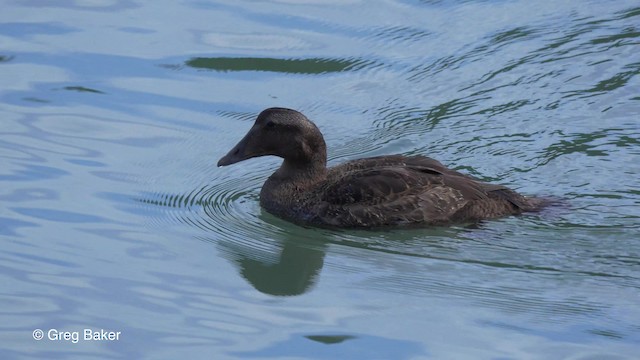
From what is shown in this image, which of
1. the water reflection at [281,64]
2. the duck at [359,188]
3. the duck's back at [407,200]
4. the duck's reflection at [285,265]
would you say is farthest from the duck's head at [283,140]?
the water reflection at [281,64]

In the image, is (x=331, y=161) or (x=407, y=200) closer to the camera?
(x=407, y=200)

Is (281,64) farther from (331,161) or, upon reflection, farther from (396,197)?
(396,197)

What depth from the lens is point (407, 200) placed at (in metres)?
11.3

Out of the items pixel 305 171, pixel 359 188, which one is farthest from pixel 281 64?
pixel 359 188

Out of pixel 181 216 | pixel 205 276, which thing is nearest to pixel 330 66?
pixel 181 216

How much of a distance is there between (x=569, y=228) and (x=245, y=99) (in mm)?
4146

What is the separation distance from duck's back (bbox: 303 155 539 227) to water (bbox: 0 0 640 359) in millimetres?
189

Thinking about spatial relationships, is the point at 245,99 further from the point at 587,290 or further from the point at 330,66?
the point at 587,290

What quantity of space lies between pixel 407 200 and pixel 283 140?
123 centimetres

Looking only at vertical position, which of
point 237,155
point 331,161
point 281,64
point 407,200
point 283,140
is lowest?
point 331,161

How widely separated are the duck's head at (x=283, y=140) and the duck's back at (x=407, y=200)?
17.5 inches

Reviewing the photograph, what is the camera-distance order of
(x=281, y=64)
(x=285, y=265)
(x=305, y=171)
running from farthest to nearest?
(x=281, y=64)
(x=305, y=171)
(x=285, y=265)

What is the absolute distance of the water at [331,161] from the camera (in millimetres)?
9070

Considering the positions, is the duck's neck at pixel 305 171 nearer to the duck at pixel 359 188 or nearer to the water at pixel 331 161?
the duck at pixel 359 188
